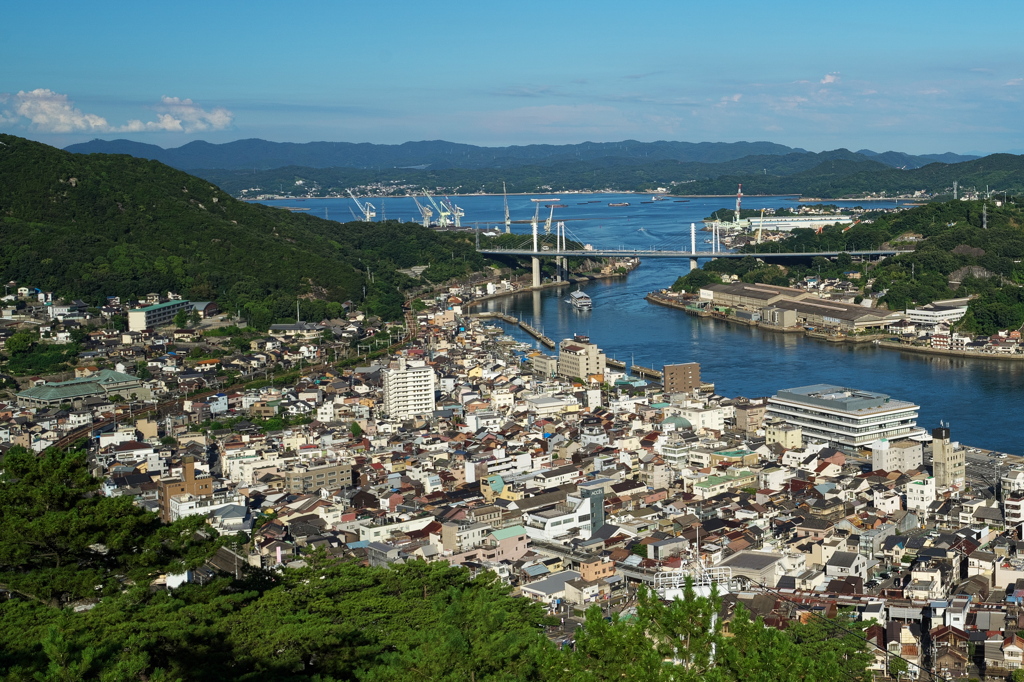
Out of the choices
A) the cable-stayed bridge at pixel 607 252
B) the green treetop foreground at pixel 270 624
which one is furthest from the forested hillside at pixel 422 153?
the green treetop foreground at pixel 270 624

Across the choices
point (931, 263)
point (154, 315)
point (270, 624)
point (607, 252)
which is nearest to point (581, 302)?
point (931, 263)

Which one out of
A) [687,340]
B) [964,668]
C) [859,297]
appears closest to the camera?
[964,668]

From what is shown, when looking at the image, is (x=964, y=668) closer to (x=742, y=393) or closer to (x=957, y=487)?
(x=957, y=487)

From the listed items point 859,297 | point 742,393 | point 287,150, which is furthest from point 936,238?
point 287,150

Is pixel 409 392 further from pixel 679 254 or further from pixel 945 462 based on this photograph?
pixel 679 254

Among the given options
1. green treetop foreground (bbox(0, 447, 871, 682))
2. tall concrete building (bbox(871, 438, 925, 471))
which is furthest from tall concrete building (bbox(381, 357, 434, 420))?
green treetop foreground (bbox(0, 447, 871, 682))

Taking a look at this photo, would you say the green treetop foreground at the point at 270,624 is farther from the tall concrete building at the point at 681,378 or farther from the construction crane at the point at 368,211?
the construction crane at the point at 368,211
